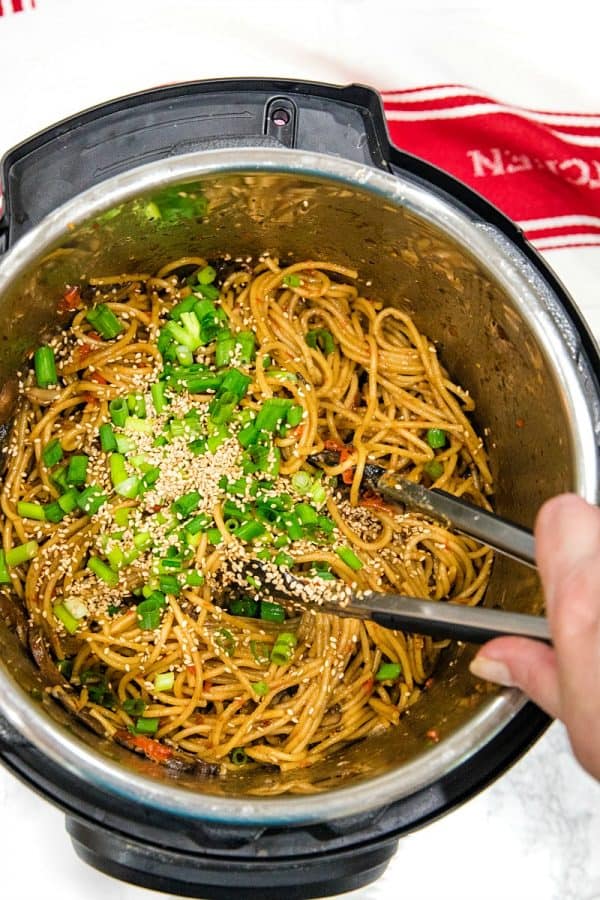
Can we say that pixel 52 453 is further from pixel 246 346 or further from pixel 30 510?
pixel 246 346

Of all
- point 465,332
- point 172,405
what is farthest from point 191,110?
point 465,332

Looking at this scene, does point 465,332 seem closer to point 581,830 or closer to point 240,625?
point 240,625

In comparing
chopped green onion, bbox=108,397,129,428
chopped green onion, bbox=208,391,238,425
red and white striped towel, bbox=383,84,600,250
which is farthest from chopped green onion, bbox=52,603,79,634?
red and white striped towel, bbox=383,84,600,250

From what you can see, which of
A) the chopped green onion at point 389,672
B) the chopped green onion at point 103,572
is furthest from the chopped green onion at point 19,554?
the chopped green onion at point 389,672

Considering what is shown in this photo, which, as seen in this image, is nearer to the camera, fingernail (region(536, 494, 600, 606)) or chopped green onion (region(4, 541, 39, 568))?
fingernail (region(536, 494, 600, 606))

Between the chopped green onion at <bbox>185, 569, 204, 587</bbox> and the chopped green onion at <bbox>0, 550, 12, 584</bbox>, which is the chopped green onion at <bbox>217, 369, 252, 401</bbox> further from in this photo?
the chopped green onion at <bbox>0, 550, 12, 584</bbox>

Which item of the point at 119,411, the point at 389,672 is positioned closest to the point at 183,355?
the point at 119,411

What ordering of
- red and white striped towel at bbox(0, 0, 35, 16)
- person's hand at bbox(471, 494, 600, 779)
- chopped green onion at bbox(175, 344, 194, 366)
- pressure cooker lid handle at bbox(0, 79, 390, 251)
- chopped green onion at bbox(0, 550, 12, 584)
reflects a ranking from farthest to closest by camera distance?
red and white striped towel at bbox(0, 0, 35, 16) < chopped green onion at bbox(175, 344, 194, 366) < chopped green onion at bbox(0, 550, 12, 584) < pressure cooker lid handle at bbox(0, 79, 390, 251) < person's hand at bbox(471, 494, 600, 779)

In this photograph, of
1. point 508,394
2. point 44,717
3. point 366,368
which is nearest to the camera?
point 44,717
